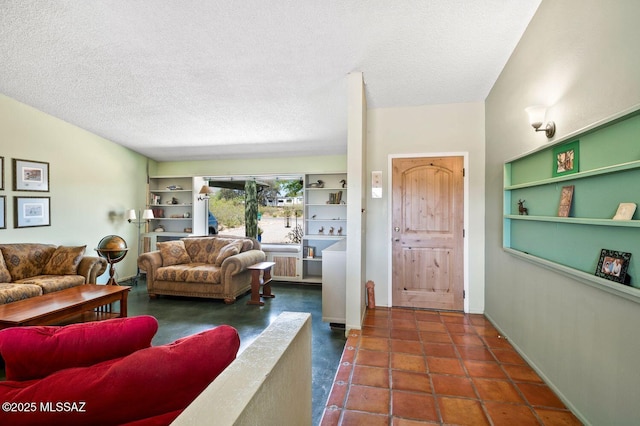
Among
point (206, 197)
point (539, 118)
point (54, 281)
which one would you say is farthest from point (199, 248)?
point (539, 118)

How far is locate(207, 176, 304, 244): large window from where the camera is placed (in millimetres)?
6141

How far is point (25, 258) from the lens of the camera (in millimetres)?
3928

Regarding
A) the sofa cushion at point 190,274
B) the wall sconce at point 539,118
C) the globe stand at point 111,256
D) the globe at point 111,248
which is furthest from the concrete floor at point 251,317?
the wall sconce at point 539,118

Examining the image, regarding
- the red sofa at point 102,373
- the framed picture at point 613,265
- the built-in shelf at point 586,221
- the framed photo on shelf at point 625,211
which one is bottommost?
the red sofa at point 102,373

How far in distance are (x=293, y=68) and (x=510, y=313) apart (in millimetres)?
3282

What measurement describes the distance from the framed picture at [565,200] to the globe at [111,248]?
5.49m

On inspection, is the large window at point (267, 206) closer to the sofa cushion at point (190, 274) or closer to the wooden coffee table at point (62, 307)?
the sofa cushion at point (190, 274)

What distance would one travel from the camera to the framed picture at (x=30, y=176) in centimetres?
410

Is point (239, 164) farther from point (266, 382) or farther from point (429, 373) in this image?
point (266, 382)

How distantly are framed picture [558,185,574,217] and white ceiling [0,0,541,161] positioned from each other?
1.54 m

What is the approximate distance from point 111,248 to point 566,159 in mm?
5629

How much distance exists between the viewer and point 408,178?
3814 millimetres

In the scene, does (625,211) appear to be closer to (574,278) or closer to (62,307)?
(574,278)

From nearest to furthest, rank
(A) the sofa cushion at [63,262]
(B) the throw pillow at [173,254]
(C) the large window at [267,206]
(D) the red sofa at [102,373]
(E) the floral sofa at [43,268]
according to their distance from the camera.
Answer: (D) the red sofa at [102,373]
(E) the floral sofa at [43,268]
(A) the sofa cushion at [63,262]
(B) the throw pillow at [173,254]
(C) the large window at [267,206]
